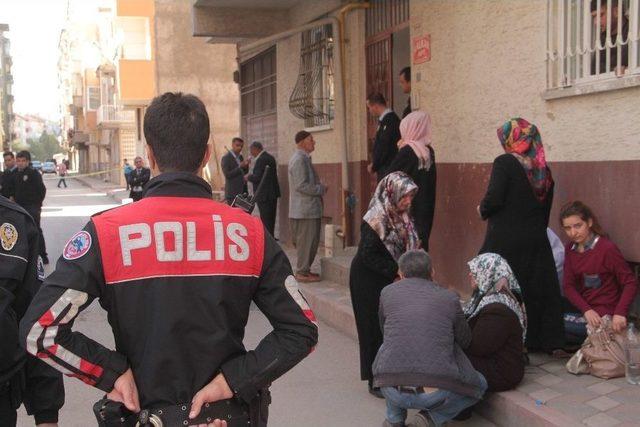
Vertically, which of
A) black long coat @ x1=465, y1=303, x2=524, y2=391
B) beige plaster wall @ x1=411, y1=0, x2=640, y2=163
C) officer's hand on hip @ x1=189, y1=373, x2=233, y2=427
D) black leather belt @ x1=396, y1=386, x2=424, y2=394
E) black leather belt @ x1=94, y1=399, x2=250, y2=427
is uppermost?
beige plaster wall @ x1=411, y1=0, x2=640, y2=163

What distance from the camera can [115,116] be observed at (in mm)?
45125

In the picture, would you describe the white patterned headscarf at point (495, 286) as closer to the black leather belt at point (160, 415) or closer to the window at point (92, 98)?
the black leather belt at point (160, 415)

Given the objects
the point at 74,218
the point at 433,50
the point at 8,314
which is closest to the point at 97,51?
the point at 74,218

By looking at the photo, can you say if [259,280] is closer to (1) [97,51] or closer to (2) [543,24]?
(2) [543,24]

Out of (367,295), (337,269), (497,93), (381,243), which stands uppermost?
(497,93)

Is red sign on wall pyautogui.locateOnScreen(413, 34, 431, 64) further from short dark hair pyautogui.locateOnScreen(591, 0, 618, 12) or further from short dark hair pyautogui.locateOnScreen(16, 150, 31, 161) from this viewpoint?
short dark hair pyautogui.locateOnScreen(16, 150, 31, 161)

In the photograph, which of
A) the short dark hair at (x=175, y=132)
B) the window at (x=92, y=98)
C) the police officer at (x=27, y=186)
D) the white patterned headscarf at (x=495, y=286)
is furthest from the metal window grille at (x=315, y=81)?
the window at (x=92, y=98)

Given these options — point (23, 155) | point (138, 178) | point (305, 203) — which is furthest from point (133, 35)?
point (305, 203)

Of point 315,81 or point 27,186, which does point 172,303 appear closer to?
point 315,81

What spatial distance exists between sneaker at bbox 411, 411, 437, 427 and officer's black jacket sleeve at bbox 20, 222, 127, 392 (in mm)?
2754

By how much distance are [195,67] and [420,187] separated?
19.8 m

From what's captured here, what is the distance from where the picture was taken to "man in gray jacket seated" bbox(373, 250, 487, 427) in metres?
4.36

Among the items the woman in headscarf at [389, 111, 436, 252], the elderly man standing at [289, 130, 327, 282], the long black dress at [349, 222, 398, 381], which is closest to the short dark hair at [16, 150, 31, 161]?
the elderly man standing at [289, 130, 327, 282]

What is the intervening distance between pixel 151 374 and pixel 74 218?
63.3 feet
